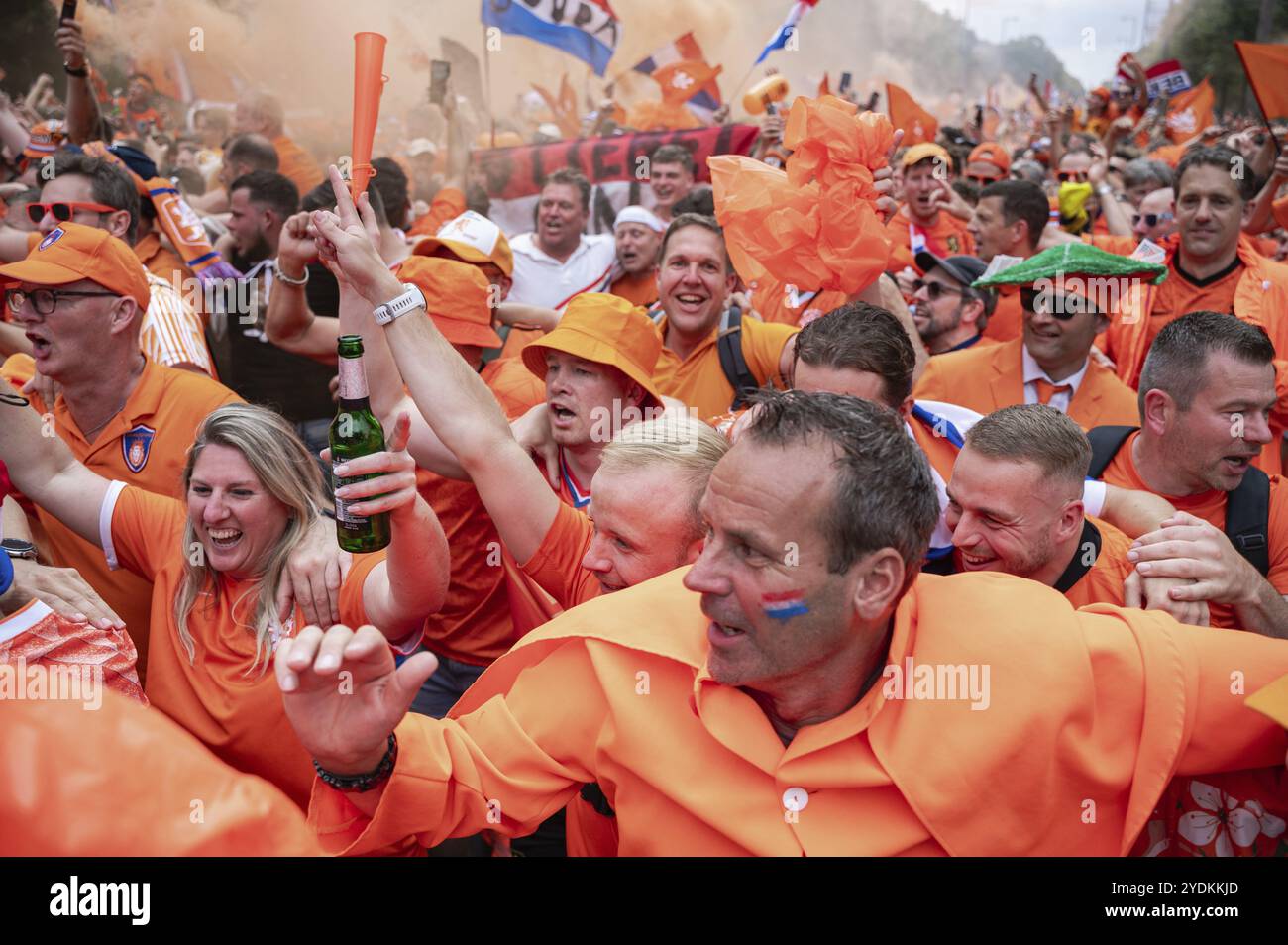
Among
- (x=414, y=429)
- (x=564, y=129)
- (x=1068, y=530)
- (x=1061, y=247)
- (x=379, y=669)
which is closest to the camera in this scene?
(x=379, y=669)

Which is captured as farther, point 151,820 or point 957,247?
point 957,247

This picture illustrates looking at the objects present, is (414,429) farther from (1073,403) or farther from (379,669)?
(1073,403)

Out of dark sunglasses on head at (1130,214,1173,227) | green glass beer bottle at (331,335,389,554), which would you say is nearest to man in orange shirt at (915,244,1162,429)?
green glass beer bottle at (331,335,389,554)

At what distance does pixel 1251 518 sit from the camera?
322 centimetres

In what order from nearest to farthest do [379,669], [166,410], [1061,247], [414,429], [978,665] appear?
1. [379,669]
2. [978,665]
3. [414,429]
4. [166,410]
5. [1061,247]

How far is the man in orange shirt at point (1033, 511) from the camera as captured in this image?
9.29 feet

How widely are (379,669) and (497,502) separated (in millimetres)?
1081

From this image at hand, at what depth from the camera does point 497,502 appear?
301cm

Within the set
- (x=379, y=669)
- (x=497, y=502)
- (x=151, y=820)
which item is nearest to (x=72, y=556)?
(x=497, y=502)

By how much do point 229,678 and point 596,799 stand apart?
1.11 m

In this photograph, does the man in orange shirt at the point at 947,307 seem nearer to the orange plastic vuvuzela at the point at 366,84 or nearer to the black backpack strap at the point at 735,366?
the black backpack strap at the point at 735,366

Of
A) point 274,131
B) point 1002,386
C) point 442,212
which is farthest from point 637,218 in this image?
point 274,131

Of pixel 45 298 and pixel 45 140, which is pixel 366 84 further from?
pixel 45 140

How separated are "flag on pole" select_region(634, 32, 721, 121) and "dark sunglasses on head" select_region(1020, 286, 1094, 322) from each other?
877 centimetres
